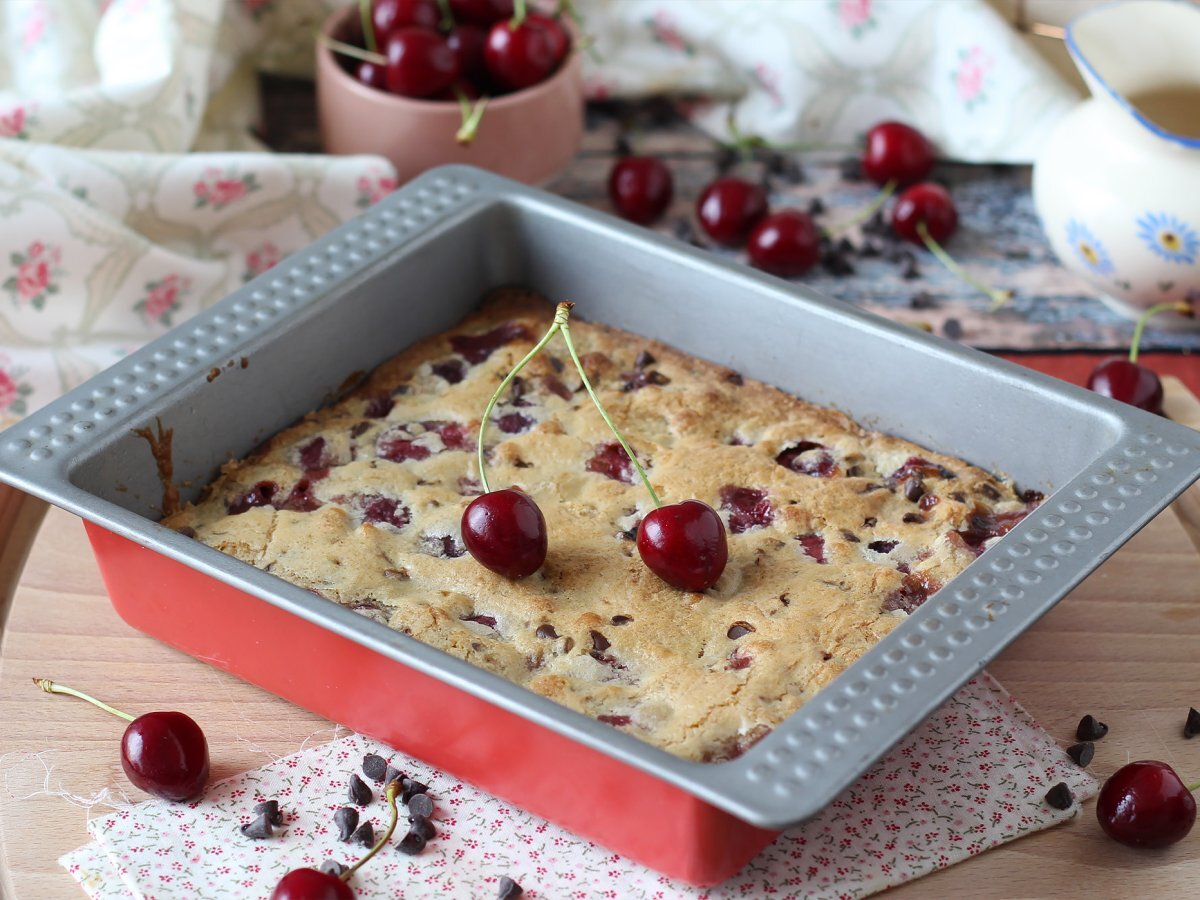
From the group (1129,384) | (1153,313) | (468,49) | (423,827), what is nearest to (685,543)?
(423,827)

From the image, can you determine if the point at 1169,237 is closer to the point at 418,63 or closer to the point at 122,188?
the point at 418,63

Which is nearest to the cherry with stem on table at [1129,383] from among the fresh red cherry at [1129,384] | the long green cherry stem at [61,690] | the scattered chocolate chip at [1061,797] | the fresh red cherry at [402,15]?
the fresh red cherry at [1129,384]

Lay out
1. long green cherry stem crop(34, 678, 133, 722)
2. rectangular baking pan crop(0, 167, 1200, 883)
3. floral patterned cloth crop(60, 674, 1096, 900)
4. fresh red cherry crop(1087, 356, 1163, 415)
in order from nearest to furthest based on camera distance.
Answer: rectangular baking pan crop(0, 167, 1200, 883)
floral patterned cloth crop(60, 674, 1096, 900)
long green cherry stem crop(34, 678, 133, 722)
fresh red cherry crop(1087, 356, 1163, 415)

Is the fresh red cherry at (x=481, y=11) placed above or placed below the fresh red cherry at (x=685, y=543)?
above

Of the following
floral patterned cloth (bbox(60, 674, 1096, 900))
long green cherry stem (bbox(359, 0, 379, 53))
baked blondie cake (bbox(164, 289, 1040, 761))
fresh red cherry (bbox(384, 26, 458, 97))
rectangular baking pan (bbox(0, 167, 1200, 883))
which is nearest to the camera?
rectangular baking pan (bbox(0, 167, 1200, 883))

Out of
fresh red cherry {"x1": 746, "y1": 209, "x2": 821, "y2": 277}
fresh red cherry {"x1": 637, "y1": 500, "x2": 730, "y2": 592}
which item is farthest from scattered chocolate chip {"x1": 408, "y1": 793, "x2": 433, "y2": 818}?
fresh red cherry {"x1": 746, "y1": 209, "x2": 821, "y2": 277}

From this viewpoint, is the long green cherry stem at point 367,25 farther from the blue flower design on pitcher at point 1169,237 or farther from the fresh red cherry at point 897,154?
the blue flower design on pitcher at point 1169,237

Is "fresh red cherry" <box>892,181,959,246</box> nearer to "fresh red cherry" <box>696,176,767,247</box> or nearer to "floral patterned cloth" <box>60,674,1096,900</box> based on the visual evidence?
"fresh red cherry" <box>696,176,767,247</box>

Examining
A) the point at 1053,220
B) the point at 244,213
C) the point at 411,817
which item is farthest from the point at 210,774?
the point at 1053,220
